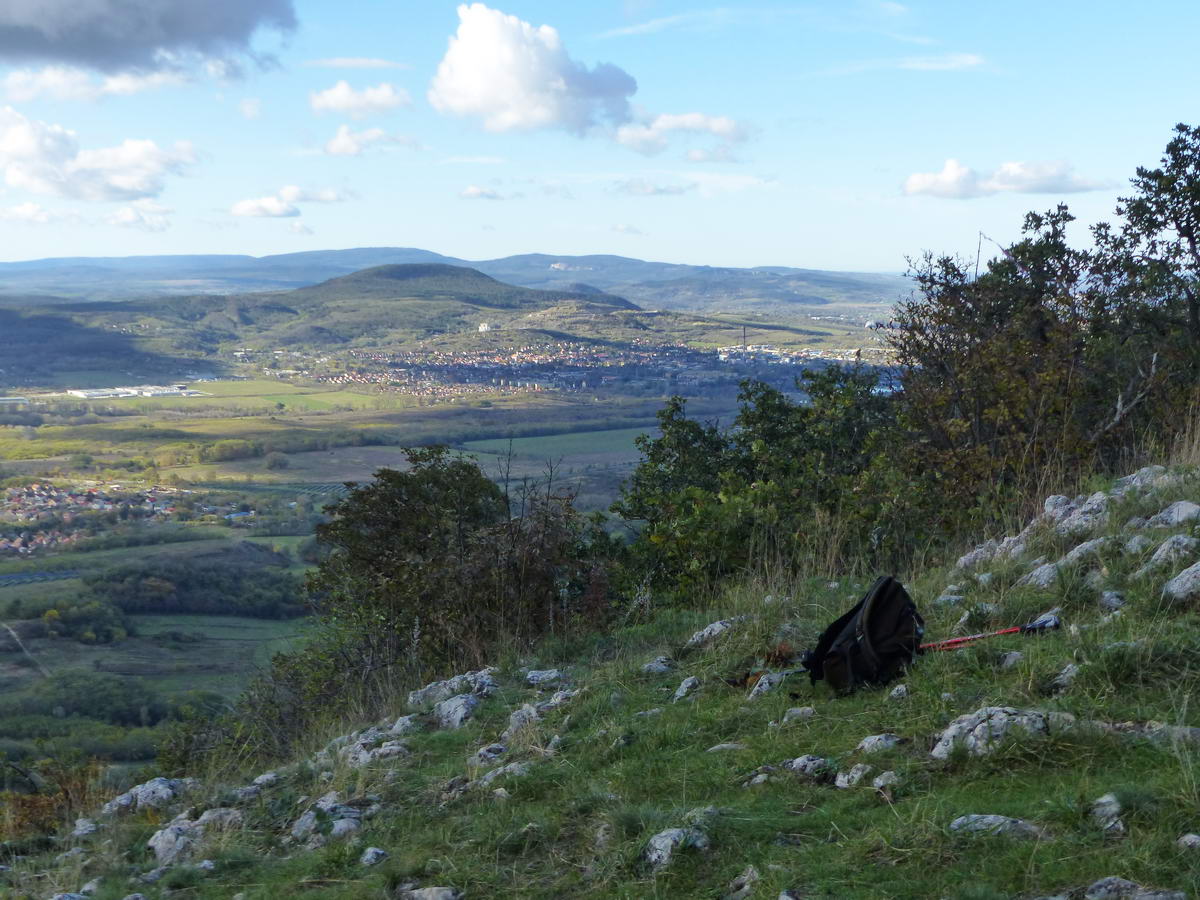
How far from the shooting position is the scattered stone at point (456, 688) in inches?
256

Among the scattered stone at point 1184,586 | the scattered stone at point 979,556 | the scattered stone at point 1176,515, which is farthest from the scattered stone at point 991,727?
the scattered stone at point 979,556

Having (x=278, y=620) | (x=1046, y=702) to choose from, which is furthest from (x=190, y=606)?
(x=1046, y=702)

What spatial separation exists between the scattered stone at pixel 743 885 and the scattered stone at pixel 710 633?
119 inches

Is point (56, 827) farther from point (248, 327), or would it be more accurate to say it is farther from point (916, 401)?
point (248, 327)

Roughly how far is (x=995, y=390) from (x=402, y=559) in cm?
687

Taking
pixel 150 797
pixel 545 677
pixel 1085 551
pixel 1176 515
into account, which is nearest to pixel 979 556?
pixel 1085 551

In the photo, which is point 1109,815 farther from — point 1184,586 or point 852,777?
point 1184,586

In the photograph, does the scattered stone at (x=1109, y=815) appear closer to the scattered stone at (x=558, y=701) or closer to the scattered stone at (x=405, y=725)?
the scattered stone at (x=558, y=701)

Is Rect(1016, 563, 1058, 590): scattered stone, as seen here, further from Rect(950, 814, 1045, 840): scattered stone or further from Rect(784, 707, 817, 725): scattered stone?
Rect(950, 814, 1045, 840): scattered stone

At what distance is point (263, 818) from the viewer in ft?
16.5

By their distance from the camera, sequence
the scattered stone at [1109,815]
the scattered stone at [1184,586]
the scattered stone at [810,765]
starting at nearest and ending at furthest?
the scattered stone at [1109,815]
the scattered stone at [810,765]
the scattered stone at [1184,586]

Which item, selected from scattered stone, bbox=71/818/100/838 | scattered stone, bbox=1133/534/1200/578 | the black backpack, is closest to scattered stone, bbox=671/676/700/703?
the black backpack

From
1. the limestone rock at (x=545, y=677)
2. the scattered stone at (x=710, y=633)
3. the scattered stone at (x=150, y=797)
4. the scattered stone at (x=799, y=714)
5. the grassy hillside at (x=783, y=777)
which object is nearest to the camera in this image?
the grassy hillside at (x=783, y=777)

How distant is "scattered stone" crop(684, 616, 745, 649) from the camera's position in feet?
20.8
